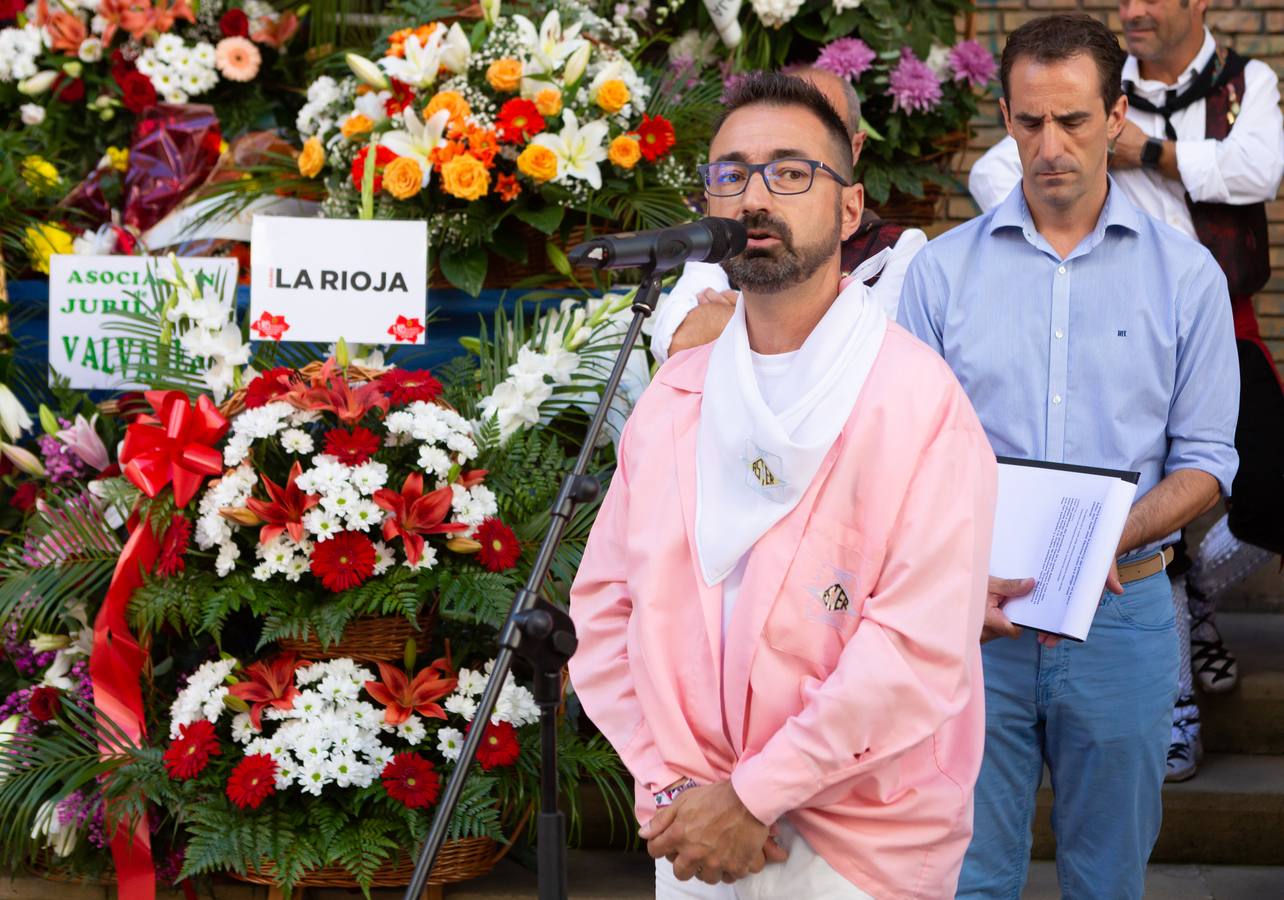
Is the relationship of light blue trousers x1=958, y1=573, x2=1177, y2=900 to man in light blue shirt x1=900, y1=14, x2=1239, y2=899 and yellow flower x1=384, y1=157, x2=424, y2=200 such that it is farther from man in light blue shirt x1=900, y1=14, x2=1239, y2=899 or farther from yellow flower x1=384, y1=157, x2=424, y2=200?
yellow flower x1=384, y1=157, x2=424, y2=200

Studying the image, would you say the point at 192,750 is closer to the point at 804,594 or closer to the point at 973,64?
the point at 804,594

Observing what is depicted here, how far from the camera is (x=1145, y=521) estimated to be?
224 centimetres

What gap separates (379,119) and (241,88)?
103 centimetres

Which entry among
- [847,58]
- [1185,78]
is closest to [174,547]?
[847,58]

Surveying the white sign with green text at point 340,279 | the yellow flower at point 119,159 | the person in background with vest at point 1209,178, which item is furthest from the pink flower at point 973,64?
the yellow flower at point 119,159

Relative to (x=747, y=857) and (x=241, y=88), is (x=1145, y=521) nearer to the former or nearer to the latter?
(x=747, y=857)

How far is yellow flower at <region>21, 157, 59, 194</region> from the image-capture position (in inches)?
153

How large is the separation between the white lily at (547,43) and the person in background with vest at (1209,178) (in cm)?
101

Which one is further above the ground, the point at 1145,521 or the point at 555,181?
the point at 555,181

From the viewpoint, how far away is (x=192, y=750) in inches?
107

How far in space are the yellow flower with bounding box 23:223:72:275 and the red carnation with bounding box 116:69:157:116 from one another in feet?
1.68

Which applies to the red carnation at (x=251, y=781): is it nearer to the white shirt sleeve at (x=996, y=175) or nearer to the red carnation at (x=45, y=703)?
the red carnation at (x=45, y=703)

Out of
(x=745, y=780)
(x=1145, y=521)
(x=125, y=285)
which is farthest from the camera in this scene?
(x=125, y=285)

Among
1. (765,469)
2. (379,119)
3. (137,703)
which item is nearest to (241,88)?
(379,119)
